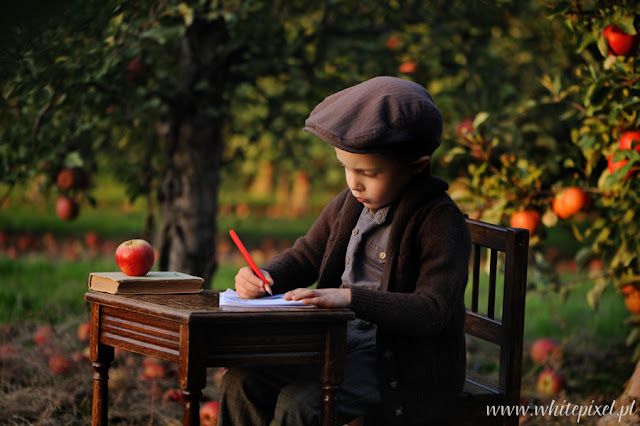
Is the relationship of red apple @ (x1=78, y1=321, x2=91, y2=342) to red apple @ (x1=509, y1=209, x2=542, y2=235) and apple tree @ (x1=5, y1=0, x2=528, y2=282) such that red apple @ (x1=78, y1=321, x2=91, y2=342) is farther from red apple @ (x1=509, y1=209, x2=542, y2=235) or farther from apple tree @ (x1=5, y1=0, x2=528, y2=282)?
red apple @ (x1=509, y1=209, x2=542, y2=235)

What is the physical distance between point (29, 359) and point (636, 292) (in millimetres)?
3128

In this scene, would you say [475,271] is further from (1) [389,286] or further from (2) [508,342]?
(1) [389,286]

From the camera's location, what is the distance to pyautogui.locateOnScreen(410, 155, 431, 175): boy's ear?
2.27 meters

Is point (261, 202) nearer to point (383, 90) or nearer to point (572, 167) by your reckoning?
point (572, 167)

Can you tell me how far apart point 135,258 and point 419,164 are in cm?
93

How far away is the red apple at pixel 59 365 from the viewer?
3807 millimetres

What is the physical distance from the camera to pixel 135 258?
2.33 m

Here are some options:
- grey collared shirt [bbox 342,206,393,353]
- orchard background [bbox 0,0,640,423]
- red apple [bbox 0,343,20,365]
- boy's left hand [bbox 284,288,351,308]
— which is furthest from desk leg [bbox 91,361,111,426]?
red apple [bbox 0,343,20,365]

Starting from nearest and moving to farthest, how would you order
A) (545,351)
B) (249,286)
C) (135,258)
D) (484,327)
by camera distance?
(249,286)
(135,258)
(484,327)
(545,351)

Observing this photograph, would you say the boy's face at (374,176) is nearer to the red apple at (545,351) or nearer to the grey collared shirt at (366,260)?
the grey collared shirt at (366,260)

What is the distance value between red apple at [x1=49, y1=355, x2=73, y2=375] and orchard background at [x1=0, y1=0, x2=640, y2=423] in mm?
187

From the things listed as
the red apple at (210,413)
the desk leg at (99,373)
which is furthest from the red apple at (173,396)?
the desk leg at (99,373)

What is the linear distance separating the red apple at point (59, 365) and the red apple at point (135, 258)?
5.67ft

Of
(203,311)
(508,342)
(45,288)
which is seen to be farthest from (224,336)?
(45,288)
